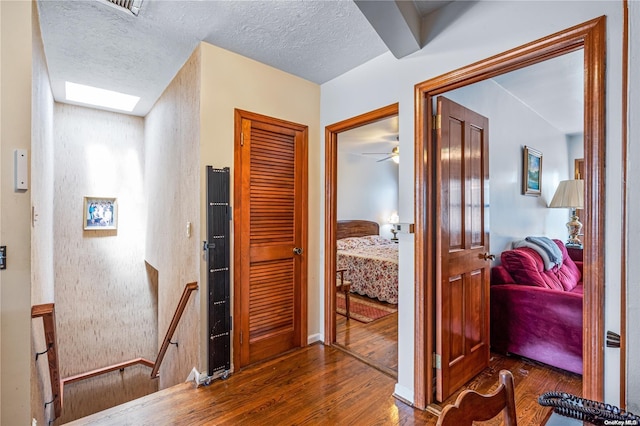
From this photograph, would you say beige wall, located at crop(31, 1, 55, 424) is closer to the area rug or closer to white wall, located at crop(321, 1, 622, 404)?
white wall, located at crop(321, 1, 622, 404)

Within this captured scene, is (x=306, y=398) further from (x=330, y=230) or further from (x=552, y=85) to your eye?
(x=552, y=85)

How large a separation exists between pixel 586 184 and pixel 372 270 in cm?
330

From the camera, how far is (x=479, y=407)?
778 mm

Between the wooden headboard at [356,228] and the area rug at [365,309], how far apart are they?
1.72m

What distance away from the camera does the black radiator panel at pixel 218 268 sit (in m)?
2.27

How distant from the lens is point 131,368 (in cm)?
417

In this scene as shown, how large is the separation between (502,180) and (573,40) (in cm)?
186

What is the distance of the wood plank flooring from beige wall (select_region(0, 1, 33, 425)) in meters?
0.65

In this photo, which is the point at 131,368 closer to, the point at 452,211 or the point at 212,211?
the point at 212,211

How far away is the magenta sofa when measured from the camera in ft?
7.67

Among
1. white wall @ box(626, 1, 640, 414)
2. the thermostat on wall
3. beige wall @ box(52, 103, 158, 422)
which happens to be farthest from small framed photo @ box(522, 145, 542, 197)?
beige wall @ box(52, 103, 158, 422)

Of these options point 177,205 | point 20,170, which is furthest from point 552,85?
point 20,170

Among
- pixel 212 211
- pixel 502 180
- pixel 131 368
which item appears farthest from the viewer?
pixel 131 368

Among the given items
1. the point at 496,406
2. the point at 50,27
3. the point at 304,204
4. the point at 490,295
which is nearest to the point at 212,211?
the point at 304,204
